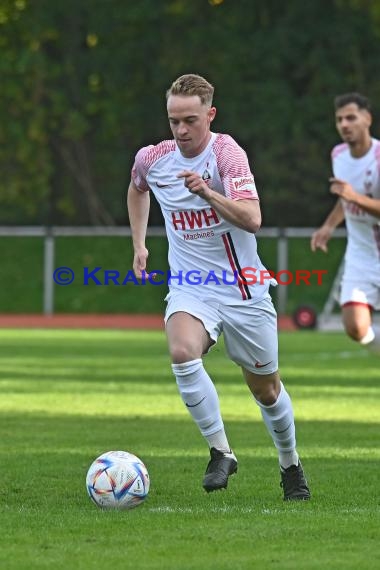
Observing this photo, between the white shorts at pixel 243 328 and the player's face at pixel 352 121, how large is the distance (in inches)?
206

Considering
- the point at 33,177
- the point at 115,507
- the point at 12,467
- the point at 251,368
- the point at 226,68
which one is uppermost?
the point at 251,368

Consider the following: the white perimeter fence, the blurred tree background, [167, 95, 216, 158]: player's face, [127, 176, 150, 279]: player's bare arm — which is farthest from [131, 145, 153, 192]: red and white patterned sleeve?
the blurred tree background

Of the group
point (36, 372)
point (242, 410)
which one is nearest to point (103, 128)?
point (36, 372)

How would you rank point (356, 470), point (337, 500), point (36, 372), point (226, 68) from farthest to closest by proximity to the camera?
point (226, 68)
point (36, 372)
point (356, 470)
point (337, 500)

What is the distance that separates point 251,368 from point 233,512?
918 mm

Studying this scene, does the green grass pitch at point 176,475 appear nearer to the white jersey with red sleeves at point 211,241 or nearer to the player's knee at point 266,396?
the player's knee at point 266,396

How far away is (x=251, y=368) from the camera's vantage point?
26.6 feet

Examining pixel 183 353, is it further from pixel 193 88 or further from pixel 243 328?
pixel 193 88

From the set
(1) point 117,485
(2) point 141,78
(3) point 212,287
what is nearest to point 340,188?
(3) point 212,287

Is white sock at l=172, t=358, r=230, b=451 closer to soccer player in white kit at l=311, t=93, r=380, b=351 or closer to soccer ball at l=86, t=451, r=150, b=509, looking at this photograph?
soccer ball at l=86, t=451, r=150, b=509

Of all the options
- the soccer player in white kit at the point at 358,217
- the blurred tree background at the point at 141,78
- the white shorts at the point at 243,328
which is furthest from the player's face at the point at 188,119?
the blurred tree background at the point at 141,78

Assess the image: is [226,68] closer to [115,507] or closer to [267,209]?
[267,209]

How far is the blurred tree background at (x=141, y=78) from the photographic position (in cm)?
4700

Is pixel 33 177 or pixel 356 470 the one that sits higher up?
pixel 356 470
